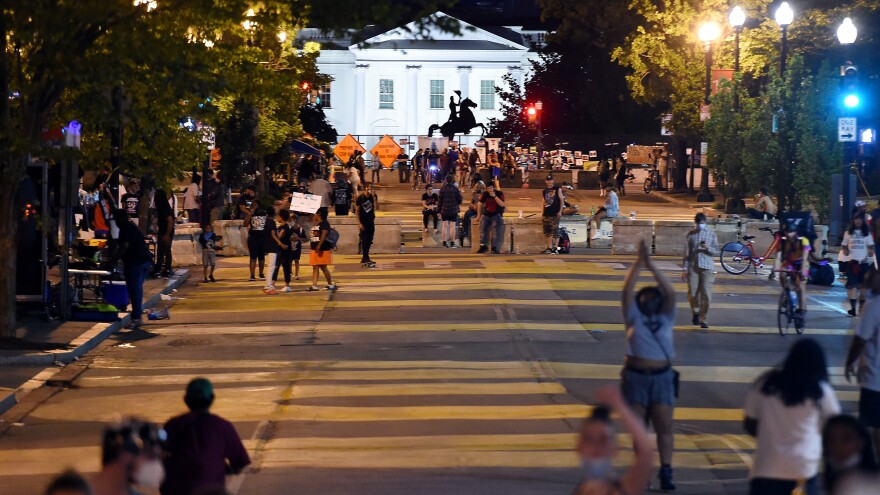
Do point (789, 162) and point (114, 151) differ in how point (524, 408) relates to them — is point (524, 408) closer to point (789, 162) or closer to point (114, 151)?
point (114, 151)

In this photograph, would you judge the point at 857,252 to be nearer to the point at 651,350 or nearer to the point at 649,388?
the point at 649,388

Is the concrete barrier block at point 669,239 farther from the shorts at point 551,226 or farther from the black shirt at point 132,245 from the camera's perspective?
the black shirt at point 132,245

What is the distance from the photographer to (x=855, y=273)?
21.8 m

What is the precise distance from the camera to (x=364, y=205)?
2870 cm

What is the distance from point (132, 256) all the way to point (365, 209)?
8871 millimetres

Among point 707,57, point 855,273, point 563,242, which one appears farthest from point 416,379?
point 707,57

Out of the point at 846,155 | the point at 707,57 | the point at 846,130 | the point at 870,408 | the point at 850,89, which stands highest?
the point at 707,57

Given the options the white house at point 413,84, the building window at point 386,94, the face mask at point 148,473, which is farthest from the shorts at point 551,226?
the building window at point 386,94

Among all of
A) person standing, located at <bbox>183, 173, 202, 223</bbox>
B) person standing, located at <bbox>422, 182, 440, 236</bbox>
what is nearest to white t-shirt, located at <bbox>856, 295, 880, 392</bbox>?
person standing, located at <bbox>422, 182, 440, 236</bbox>

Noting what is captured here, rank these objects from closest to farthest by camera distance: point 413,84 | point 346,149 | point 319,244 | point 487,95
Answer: point 319,244 < point 346,149 < point 487,95 < point 413,84

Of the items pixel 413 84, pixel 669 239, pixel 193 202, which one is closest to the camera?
pixel 669 239

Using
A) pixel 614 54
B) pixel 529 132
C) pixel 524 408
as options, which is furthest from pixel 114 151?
pixel 529 132

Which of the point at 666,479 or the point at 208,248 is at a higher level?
the point at 208,248

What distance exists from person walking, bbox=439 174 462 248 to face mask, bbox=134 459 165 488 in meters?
26.1
